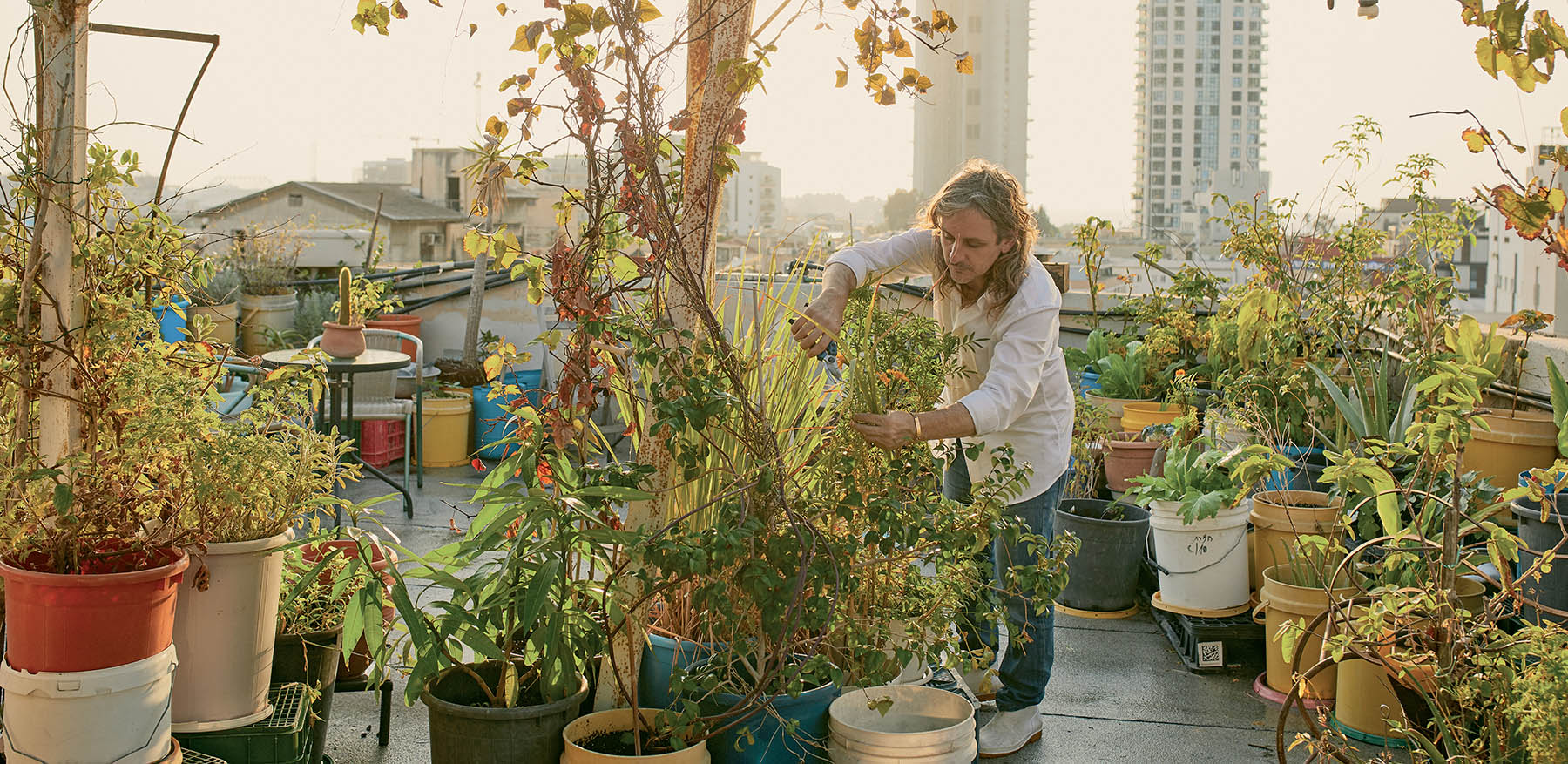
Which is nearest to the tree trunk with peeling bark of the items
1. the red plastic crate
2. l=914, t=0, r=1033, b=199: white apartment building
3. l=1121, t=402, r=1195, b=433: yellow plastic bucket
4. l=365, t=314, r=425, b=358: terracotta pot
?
l=1121, t=402, r=1195, b=433: yellow plastic bucket

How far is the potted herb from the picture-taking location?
360 cm

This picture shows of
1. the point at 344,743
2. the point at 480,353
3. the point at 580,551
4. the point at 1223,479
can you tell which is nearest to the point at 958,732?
the point at 580,551

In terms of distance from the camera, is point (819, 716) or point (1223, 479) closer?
point (819, 716)

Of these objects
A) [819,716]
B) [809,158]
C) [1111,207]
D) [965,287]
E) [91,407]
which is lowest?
[819,716]

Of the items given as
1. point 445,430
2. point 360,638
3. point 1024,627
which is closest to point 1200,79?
point 445,430

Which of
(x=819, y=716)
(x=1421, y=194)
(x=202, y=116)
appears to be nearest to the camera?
(x=819, y=716)

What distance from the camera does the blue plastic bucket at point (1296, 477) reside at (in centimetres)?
388

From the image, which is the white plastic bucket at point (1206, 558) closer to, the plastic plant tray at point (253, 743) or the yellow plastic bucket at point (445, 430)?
the plastic plant tray at point (253, 743)

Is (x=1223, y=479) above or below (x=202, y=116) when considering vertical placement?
below

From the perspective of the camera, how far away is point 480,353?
24.6 ft

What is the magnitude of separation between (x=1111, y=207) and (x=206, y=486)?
5.64m

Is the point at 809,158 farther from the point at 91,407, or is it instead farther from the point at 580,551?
the point at 91,407

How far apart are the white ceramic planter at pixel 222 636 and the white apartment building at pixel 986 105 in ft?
73.4

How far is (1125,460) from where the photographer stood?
15.4 feet
